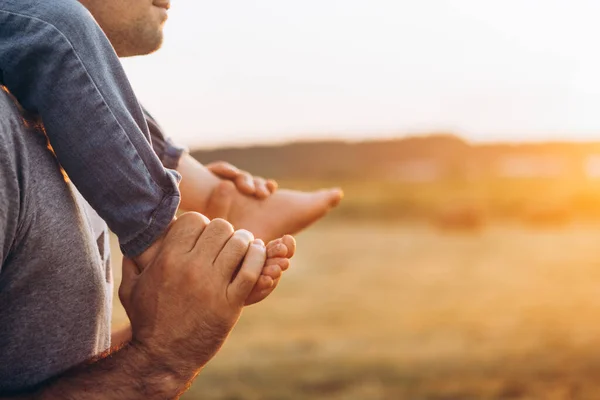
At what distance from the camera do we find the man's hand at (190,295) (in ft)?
3.84

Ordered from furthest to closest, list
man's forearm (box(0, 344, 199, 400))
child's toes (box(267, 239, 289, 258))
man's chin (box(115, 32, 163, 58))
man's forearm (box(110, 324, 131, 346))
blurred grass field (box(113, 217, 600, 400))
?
blurred grass field (box(113, 217, 600, 400)) < man's forearm (box(110, 324, 131, 346)) < man's chin (box(115, 32, 163, 58)) < child's toes (box(267, 239, 289, 258)) < man's forearm (box(0, 344, 199, 400))

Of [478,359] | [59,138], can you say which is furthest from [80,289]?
[478,359]

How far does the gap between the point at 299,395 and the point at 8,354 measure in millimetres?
Result: 7549

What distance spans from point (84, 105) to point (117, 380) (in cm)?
40

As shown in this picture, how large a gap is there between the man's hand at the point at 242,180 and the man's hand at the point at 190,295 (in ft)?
1.60

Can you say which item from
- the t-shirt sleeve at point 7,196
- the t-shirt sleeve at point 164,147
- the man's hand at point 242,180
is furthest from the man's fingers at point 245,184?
the t-shirt sleeve at point 7,196

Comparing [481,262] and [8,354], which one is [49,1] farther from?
[481,262]

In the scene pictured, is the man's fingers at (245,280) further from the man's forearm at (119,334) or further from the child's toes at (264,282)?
the man's forearm at (119,334)

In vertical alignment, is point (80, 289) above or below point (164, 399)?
above

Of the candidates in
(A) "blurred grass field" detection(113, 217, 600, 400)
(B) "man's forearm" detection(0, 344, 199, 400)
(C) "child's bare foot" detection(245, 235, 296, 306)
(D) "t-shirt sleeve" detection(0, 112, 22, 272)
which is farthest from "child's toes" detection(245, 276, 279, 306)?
(A) "blurred grass field" detection(113, 217, 600, 400)

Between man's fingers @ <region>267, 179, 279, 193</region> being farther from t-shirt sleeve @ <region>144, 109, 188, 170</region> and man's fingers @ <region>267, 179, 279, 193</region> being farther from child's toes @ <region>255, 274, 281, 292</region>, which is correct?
child's toes @ <region>255, 274, 281, 292</region>

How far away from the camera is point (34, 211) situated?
1.05 metres

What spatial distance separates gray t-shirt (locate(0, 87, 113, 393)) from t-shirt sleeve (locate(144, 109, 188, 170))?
435mm

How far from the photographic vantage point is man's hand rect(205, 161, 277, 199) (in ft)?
5.55
